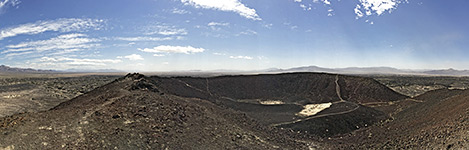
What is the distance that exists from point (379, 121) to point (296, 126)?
991 cm

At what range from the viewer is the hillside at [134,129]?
37.4 feet

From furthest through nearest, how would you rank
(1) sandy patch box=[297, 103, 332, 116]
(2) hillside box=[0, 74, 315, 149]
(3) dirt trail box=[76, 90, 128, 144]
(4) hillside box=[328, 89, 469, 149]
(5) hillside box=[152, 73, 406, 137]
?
(1) sandy patch box=[297, 103, 332, 116]
(5) hillside box=[152, 73, 406, 137]
(4) hillside box=[328, 89, 469, 149]
(3) dirt trail box=[76, 90, 128, 144]
(2) hillside box=[0, 74, 315, 149]

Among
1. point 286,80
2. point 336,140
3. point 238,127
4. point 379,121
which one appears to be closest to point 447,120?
point 336,140

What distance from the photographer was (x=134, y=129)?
44.2 ft

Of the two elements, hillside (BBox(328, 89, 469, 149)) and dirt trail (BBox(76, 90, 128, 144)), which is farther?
hillside (BBox(328, 89, 469, 149))

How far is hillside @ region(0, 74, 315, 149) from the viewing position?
37.4ft

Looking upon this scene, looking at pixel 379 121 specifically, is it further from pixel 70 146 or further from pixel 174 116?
pixel 70 146

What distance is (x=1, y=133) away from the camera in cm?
1109

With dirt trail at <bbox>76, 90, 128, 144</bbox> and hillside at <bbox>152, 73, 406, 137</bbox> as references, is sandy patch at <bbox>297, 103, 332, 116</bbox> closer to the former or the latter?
hillside at <bbox>152, 73, 406, 137</bbox>

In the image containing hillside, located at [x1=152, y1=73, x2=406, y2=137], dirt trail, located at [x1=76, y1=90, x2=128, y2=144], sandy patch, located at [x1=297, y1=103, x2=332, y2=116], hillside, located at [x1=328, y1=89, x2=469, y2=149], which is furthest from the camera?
sandy patch, located at [x1=297, y1=103, x2=332, y2=116]

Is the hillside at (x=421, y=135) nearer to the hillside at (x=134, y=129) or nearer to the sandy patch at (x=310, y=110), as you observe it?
the hillside at (x=134, y=129)

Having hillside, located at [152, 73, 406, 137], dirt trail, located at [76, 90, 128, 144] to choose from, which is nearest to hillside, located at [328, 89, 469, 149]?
hillside, located at [152, 73, 406, 137]

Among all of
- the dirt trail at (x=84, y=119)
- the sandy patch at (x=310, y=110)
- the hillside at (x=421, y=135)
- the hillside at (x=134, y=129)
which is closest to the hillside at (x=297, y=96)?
the sandy patch at (x=310, y=110)

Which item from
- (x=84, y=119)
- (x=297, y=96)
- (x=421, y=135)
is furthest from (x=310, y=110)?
(x=84, y=119)
